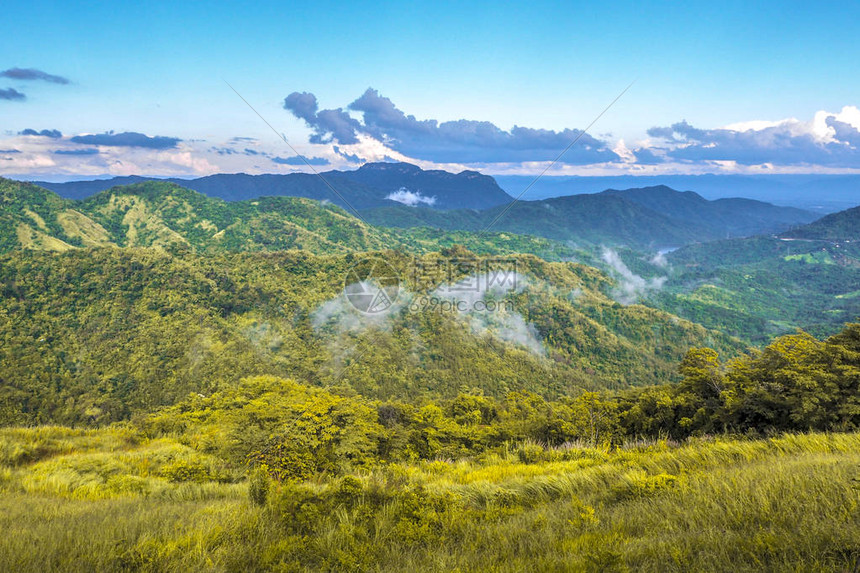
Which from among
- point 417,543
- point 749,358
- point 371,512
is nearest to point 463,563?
point 417,543

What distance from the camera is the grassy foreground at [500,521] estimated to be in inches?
137

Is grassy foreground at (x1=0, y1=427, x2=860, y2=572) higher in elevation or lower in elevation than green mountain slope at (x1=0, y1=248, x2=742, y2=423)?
higher

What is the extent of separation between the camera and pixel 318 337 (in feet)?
349

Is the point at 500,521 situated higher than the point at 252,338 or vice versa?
the point at 500,521

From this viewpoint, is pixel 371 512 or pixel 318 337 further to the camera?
pixel 318 337

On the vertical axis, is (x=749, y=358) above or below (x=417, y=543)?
below

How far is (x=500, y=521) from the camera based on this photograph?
5.38 meters

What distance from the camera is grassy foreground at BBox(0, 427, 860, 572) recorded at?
3.48 meters

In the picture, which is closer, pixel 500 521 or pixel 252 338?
pixel 500 521

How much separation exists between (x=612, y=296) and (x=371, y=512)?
20748 centimetres

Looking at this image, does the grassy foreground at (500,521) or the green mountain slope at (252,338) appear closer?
the grassy foreground at (500,521)

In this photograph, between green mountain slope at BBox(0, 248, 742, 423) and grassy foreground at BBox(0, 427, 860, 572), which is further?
green mountain slope at BBox(0, 248, 742, 423)

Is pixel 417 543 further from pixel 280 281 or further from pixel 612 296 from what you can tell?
pixel 612 296

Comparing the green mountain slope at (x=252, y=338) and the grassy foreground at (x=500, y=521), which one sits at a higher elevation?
the grassy foreground at (x=500, y=521)
